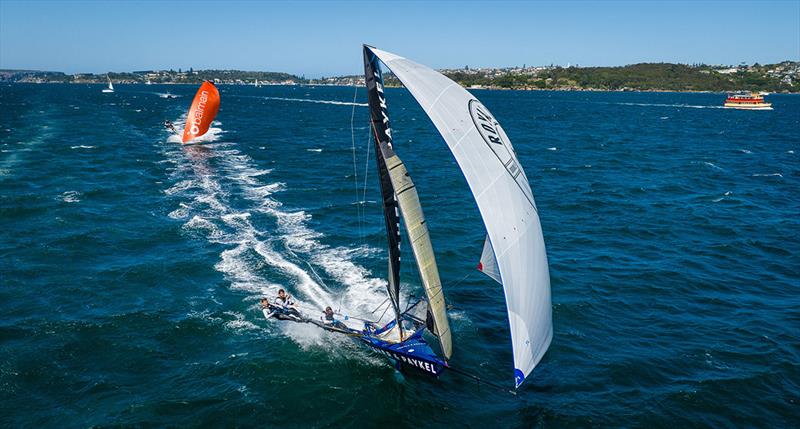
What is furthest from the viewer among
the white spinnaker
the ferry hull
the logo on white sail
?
the ferry hull

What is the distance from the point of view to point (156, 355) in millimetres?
21906

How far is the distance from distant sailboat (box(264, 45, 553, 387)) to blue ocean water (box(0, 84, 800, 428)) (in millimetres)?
2521

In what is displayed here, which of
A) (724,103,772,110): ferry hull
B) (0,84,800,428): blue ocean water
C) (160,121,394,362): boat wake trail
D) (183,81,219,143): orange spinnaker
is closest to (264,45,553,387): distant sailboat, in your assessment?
(0,84,800,428): blue ocean water

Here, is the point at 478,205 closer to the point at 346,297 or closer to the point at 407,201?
the point at 407,201

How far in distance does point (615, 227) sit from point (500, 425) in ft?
85.3

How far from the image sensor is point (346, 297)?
89.8 ft

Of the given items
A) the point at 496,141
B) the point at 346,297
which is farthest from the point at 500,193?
the point at 346,297

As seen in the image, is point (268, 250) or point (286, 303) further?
point (268, 250)

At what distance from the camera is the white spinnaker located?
1655cm

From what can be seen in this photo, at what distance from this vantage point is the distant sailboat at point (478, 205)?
16.6m

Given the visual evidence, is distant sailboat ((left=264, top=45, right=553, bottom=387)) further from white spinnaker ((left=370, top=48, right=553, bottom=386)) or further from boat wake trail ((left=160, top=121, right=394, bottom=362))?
boat wake trail ((left=160, top=121, right=394, bottom=362))

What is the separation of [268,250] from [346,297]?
8.32 metres

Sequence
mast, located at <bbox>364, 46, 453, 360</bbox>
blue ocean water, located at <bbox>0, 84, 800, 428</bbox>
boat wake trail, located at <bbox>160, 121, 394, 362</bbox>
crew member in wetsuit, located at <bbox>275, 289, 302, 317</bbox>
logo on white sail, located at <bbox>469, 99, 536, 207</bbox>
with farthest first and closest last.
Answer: boat wake trail, located at <bbox>160, 121, 394, 362</bbox> < crew member in wetsuit, located at <bbox>275, 289, 302, 317</bbox> < blue ocean water, located at <bbox>0, 84, 800, 428</bbox> < mast, located at <bbox>364, 46, 453, 360</bbox> < logo on white sail, located at <bbox>469, 99, 536, 207</bbox>

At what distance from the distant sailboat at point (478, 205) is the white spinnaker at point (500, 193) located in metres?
0.03
